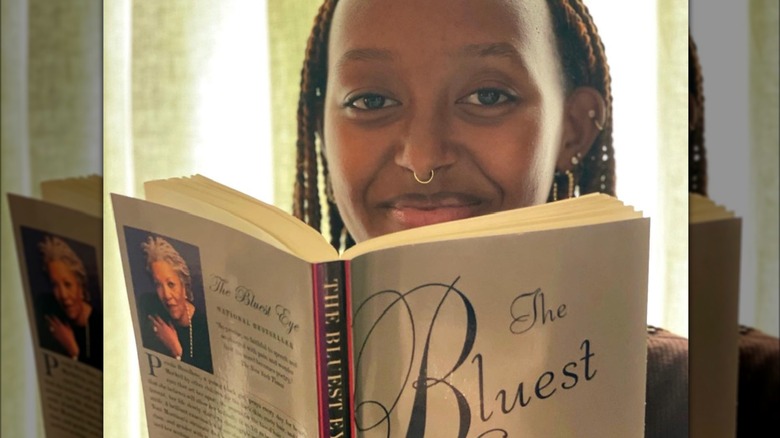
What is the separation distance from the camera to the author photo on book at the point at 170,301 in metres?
0.79

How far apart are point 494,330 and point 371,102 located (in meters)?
0.23

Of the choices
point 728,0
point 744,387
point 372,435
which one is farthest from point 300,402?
point 728,0

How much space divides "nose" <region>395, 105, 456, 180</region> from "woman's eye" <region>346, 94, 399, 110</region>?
0.08ft

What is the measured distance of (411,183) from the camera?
82cm

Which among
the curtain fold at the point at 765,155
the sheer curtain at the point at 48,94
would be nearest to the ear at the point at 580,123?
the curtain fold at the point at 765,155

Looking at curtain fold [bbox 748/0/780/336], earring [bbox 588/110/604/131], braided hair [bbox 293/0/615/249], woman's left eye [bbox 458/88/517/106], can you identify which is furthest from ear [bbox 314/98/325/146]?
curtain fold [bbox 748/0/780/336]

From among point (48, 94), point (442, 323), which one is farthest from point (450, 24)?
point (48, 94)

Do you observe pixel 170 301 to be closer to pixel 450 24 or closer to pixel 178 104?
pixel 178 104

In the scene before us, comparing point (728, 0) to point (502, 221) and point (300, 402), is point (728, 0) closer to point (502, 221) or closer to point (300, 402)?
point (502, 221)

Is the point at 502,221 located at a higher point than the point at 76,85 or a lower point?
lower

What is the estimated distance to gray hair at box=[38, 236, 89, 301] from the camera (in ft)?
2.86

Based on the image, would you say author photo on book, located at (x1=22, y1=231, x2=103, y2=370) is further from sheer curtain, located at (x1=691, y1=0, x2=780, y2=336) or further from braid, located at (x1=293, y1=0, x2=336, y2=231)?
sheer curtain, located at (x1=691, y1=0, x2=780, y2=336)

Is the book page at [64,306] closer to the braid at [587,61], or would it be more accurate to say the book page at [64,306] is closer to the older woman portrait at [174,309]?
the older woman portrait at [174,309]

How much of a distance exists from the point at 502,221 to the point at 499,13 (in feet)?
0.60
